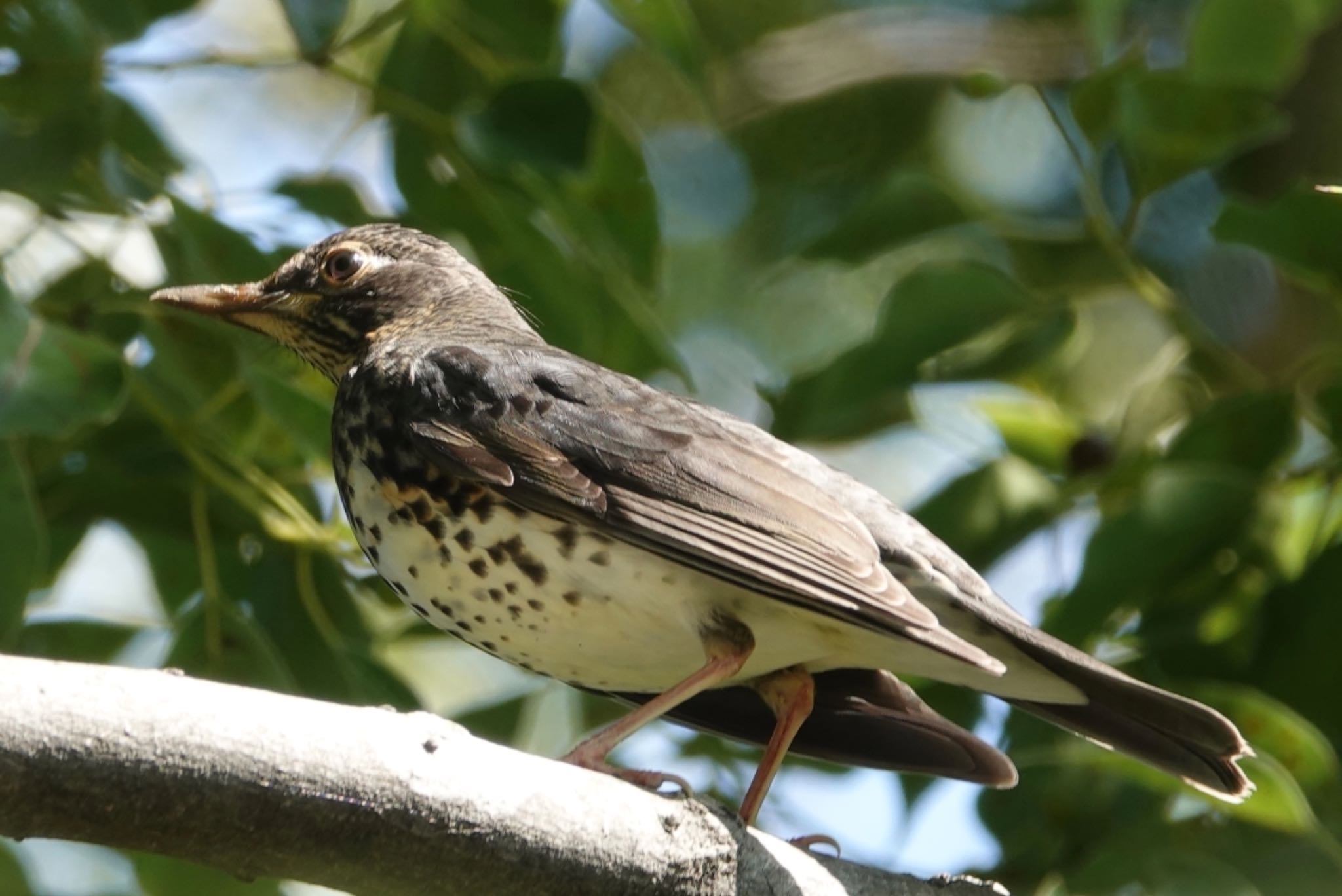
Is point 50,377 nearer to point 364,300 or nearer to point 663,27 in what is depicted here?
point 364,300

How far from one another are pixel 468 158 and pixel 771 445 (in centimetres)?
125

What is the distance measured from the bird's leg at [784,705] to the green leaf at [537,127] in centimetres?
144

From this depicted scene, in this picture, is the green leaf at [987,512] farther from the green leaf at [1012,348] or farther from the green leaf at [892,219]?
the green leaf at [892,219]

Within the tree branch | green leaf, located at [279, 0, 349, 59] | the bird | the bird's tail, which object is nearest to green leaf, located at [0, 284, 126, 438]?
the bird

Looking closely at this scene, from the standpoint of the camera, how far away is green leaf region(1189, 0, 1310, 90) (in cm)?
512

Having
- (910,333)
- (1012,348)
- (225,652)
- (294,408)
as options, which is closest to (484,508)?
(294,408)

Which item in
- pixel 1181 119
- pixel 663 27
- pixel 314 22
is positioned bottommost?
pixel 314 22

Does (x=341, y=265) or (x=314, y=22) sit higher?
(x=314, y=22)

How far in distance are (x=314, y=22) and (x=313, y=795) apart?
2564mm

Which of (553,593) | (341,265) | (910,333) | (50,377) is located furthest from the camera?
(341,265)

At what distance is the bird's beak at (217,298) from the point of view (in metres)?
4.50

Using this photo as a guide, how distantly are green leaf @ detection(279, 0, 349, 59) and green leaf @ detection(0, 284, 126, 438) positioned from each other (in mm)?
1029

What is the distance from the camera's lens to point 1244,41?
5148 millimetres

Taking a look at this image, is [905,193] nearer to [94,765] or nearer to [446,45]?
[446,45]
